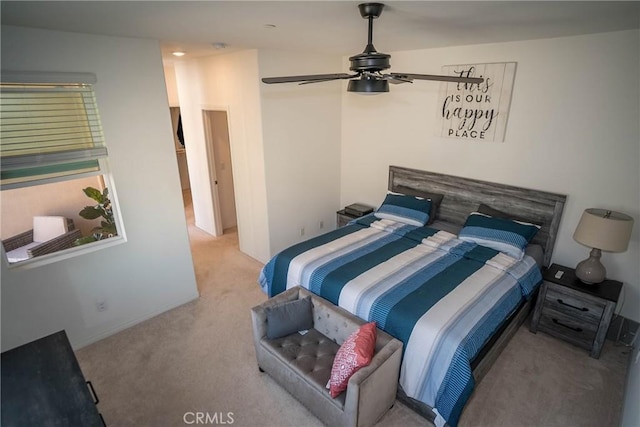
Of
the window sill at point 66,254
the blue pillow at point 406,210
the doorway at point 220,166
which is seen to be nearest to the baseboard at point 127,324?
the window sill at point 66,254

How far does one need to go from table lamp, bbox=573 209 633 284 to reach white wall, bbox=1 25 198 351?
3.67m

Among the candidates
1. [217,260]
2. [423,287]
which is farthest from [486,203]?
[217,260]

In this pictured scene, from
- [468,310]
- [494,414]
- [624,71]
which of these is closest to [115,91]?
[468,310]

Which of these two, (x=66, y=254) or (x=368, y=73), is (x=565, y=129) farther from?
(x=66, y=254)

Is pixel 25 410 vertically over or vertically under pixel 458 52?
under

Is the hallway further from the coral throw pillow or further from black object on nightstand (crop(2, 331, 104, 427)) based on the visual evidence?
the coral throw pillow

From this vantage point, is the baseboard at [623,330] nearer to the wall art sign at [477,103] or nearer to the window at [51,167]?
the wall art sign at [477,103]

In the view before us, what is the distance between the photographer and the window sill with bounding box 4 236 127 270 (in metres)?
2.71

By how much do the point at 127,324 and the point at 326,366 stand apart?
2183 millimetres

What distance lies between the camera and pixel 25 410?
1.56m

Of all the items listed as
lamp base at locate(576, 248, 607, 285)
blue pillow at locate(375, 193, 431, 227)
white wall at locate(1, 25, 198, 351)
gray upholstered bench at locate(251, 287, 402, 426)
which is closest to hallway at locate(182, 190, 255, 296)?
white wall at locate(1, 25, 198, 351)

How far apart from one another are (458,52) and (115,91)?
3291 millimetres

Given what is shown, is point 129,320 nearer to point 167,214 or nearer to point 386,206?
point 167,214

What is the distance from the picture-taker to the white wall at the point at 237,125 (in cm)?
397
